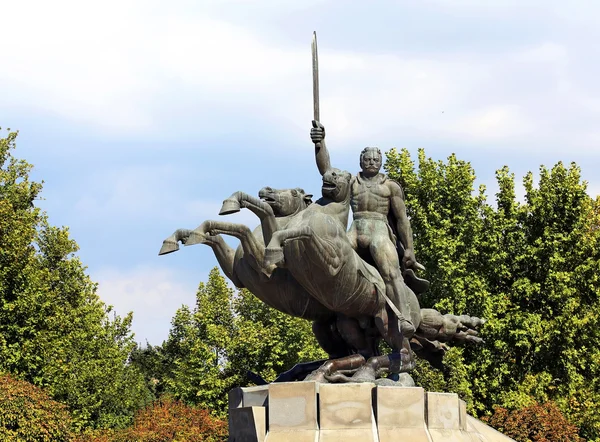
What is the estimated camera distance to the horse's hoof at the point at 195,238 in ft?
40.7

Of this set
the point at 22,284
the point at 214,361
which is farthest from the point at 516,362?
the point at 22,284

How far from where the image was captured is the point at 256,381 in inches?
540

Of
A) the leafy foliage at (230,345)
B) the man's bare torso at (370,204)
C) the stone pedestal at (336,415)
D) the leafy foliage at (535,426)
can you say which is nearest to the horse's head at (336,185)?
the man's bare torso at (370,204)

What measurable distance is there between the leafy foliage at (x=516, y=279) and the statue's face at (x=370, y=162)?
46.1 feet

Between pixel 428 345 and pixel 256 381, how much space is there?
8.55ft

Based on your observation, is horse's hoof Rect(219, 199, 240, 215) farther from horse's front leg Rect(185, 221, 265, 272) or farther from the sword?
the sword

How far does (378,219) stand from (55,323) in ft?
60.9

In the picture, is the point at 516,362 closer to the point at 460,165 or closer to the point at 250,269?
the point at 460,165

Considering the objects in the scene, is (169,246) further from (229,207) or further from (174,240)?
(229,207)

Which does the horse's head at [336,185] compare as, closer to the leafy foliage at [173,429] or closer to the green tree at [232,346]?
the leafy foliage at [173,429]

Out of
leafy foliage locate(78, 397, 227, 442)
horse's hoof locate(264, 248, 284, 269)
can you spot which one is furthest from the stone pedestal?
leafy foliage locate(78, 397, 227, 442)

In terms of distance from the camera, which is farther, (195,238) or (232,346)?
(232,346)

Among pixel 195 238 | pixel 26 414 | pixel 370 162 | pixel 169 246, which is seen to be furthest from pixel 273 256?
pixel 26 414

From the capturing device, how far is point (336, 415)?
1180 centimetres
